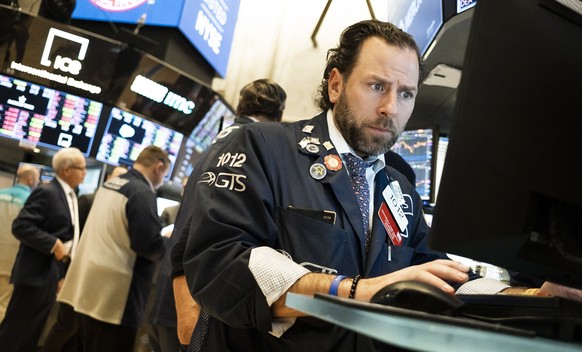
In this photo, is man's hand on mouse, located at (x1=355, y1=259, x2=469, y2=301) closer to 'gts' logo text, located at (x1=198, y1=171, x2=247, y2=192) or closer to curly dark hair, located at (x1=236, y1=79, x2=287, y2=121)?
'gts' logo text, located at (x1=198, y1=171, x2=247, y2=192)

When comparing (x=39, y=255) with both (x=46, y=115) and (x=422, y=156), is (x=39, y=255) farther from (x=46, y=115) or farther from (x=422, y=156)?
(x=422, y=156)

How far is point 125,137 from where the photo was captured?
5.51 metres

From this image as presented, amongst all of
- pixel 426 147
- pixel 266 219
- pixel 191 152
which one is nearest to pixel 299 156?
pixel 266 219

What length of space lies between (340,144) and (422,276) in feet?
2.12

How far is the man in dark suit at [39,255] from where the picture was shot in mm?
4301

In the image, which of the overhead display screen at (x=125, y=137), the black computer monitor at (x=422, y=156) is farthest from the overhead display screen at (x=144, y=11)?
the black computer monitor at (x=422, y=156)

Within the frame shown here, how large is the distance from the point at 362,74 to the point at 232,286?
0.69 m

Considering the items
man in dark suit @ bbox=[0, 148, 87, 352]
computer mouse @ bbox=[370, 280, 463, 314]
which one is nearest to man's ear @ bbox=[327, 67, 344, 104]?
computer mouse @ bbox=[370, 280, 463, 314]

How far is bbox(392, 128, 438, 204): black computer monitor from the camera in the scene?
4.02 metres

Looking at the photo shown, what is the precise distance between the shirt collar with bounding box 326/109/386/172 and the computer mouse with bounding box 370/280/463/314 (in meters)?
0.72

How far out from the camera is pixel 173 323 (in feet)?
7.95

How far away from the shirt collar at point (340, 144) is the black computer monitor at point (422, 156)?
2.42 metres

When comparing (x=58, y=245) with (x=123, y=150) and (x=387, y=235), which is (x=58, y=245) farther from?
(x=387, y=235)

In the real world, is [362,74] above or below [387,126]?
above
